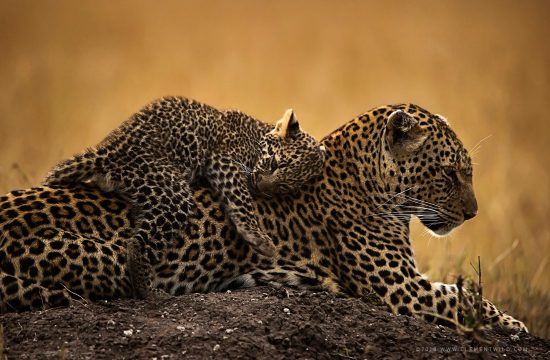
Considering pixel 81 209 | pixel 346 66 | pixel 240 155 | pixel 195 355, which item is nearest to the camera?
pixel 195 355

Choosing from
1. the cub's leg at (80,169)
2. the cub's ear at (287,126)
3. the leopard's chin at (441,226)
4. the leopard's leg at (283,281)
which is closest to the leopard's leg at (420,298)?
the leopard's leg at (283,281)

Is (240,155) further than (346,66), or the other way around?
(346,66)

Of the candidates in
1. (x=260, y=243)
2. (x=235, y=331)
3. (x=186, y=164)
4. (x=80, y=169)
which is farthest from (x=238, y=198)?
(x=235, y=331)

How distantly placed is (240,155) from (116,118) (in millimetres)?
9781

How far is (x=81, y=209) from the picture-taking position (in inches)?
325

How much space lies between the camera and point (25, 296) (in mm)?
7711

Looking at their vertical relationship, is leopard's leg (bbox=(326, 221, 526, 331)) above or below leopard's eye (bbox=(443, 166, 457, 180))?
below

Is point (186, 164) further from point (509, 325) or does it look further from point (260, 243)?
point (509, 325)

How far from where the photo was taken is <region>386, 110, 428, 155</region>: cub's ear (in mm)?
9164

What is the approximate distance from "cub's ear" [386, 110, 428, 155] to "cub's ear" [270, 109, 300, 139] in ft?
2.92

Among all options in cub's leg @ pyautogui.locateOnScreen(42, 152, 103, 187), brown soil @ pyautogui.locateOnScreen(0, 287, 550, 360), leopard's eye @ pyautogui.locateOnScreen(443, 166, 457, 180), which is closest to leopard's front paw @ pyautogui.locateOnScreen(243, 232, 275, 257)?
brown soil @ pyautogui.locateOnScreen(0, 287, 550, 360)

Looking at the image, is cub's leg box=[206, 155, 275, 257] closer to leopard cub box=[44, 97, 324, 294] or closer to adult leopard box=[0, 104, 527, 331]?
leopard cub box=[44, 97, 324, 294]

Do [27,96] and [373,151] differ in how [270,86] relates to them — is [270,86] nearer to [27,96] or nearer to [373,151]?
[27,96]

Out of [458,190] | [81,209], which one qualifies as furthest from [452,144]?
[81,209]
